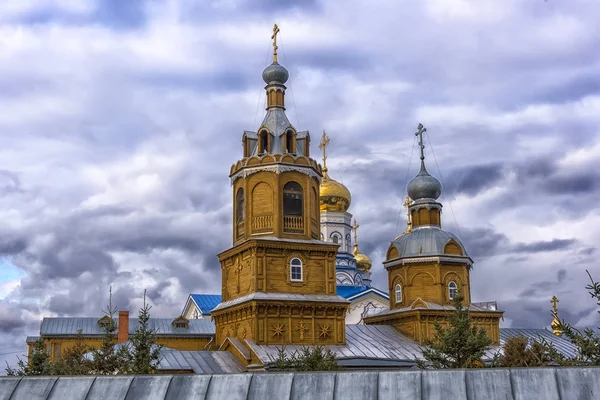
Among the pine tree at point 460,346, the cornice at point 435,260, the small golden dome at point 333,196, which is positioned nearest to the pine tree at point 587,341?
the pine tree at point 460,346

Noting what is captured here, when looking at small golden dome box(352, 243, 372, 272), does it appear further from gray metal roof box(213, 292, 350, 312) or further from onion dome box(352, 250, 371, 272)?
gray metal roof box(213, 292, 350, 312)

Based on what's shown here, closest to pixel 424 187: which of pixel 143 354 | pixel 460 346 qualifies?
pixel 460 346

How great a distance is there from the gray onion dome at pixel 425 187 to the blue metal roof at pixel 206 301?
2244 centimetres

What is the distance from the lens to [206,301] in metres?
57.8

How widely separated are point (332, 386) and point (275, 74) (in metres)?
26.8

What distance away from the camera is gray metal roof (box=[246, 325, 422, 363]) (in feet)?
96.2

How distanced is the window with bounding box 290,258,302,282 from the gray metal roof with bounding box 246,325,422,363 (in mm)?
2850

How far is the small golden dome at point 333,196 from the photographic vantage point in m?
58.0

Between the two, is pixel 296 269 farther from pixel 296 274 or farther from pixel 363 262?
pixel 363 262

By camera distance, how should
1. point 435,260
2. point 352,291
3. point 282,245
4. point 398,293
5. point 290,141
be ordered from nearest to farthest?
point 282,245
point 290,141
point 435,260
point 398,293
point 352,291

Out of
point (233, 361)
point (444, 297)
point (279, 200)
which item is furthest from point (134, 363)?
point (444, 297)

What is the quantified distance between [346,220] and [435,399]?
5014 centimetres

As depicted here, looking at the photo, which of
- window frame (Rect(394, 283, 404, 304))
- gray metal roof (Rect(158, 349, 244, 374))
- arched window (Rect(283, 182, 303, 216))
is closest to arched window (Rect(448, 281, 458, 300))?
window frame (Rect(394, 283, 404, 304))

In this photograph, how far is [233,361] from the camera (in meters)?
30.0
